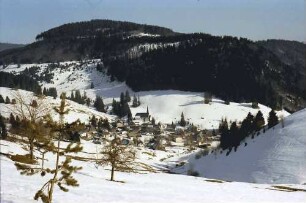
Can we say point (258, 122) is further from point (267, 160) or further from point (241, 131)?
point (267, 160)

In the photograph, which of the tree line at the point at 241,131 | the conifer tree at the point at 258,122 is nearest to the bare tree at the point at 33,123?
the tree line at the point at 241,131

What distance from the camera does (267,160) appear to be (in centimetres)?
14062

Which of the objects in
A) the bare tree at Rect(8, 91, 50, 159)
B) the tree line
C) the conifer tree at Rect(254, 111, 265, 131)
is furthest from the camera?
the conifer tree at Rect(254, 111, 265, 131)

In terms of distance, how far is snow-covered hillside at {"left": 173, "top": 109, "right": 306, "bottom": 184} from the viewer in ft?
422

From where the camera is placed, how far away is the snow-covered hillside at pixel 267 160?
128 metres

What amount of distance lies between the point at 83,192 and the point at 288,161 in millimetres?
104189

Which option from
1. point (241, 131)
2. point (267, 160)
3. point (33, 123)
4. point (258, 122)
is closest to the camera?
point (33, 123)

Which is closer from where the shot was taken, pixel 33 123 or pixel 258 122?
pixel 33 123

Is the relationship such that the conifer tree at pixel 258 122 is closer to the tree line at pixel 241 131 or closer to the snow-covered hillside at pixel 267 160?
the tree line at pixel 241 131

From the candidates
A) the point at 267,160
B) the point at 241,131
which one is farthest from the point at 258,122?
the point at 267,160

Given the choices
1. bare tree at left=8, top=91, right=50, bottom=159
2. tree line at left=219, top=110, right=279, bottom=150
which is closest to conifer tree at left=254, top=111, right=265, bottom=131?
tree line at left=219, top=110, right=279, bottom=150

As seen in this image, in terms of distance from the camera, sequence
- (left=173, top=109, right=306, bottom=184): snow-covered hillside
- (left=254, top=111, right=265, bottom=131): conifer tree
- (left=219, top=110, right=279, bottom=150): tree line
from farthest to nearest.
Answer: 1. (left=254, top=111, right=265, bottom=131): conifer tree
2. (left=219, top=110, right=279, bottom=150): tree line
3. (left=173, top=109, right=306, bottom=184): snow-covered hillside

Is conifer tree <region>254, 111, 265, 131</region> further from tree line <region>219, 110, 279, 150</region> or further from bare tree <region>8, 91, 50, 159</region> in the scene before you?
bare tree <region>8, 91, 50, 159</region>

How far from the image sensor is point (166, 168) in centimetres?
16500
